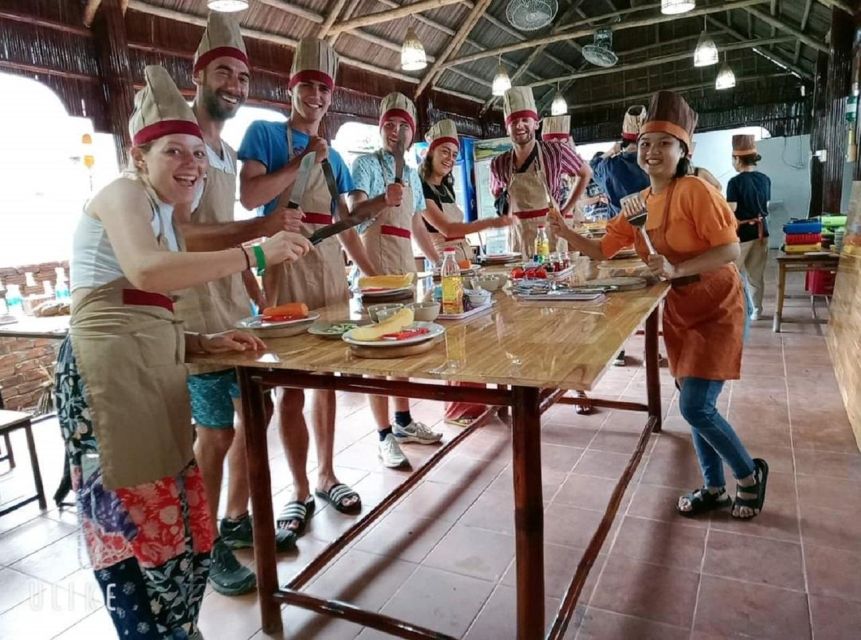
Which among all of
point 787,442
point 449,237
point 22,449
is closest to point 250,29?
point 449,237

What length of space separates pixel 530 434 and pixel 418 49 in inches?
240

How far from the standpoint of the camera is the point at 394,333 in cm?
152

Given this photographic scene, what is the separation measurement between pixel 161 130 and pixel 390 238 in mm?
1725

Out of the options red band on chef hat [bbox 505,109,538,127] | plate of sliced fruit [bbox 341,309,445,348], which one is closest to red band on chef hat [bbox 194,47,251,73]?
plate of sliced fruit [bbox 341,309,445,348]

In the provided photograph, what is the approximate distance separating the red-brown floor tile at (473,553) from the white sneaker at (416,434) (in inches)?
37.6

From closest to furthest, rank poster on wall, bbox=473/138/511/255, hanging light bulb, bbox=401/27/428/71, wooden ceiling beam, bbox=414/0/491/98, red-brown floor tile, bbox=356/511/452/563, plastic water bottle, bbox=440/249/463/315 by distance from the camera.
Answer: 1. plastic water bottle, bbox=440/249/463/315
2. red-brown floor tile, bbox=356/511/452/563
3. hanging light bulb, bbox=401/27/428/71
4. wooden ceiling beam, bbox=414/0/491/98
5. poster on wall, bbox=473/138/511/255

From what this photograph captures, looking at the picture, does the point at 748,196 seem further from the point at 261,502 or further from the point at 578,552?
the point at 261,502

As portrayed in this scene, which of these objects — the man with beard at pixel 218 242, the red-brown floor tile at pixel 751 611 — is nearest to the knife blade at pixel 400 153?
the man with beard at pixel 218 242

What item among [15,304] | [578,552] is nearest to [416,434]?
[578,552]

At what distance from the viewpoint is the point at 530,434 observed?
133 centimetres

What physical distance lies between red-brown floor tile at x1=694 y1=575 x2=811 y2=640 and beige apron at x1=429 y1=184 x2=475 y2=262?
6.66ft

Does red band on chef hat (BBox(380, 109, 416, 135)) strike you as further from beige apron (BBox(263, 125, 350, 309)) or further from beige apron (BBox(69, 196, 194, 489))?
beige apron (BBox(69, 196, 194, 489))

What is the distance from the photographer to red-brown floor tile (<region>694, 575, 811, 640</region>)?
170cm

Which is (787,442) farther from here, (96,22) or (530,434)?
(96,22)
